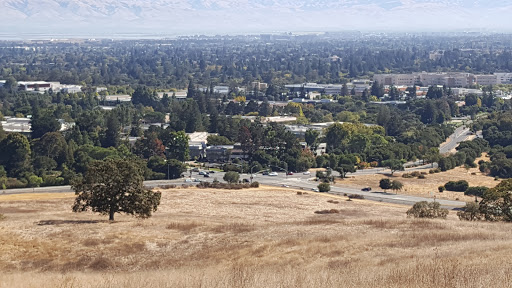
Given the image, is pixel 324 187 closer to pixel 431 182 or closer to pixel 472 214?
pixel 431 182

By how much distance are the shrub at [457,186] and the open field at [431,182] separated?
0.77 m

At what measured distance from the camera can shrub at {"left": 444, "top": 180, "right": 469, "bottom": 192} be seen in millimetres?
49188

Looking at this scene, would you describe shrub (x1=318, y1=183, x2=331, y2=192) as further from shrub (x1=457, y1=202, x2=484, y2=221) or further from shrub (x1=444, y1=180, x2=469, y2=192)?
shrub (x1=457, y1=202, x2=484, y2=221)

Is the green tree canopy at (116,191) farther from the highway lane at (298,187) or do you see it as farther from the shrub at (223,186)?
the shrub at (223,186)

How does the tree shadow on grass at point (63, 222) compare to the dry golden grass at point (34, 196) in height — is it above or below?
above

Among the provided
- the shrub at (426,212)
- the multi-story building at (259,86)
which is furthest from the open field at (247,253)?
the multi-story building at (259,86)

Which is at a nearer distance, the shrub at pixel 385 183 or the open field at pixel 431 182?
the open field at pixel 431 182

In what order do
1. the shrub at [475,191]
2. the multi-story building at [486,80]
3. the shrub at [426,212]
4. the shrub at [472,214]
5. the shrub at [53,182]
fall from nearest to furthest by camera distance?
1. the shrub at [472,214]
2. the shrub at [426,212]
3. the shrub at [475,191]
4. the shrub at [53,182]
5. the multi-story building at [486,80]

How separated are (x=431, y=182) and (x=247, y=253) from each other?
35017 millimetres

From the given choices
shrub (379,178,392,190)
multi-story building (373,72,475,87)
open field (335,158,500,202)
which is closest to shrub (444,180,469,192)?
open field (335,158,500,202)

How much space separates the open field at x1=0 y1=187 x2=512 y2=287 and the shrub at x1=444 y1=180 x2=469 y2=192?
24.9 meters

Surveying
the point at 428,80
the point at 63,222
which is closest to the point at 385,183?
the point at 63,222

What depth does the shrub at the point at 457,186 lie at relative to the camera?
49.2 metres

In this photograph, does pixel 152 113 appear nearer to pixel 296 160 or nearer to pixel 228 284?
pixel 296 160
